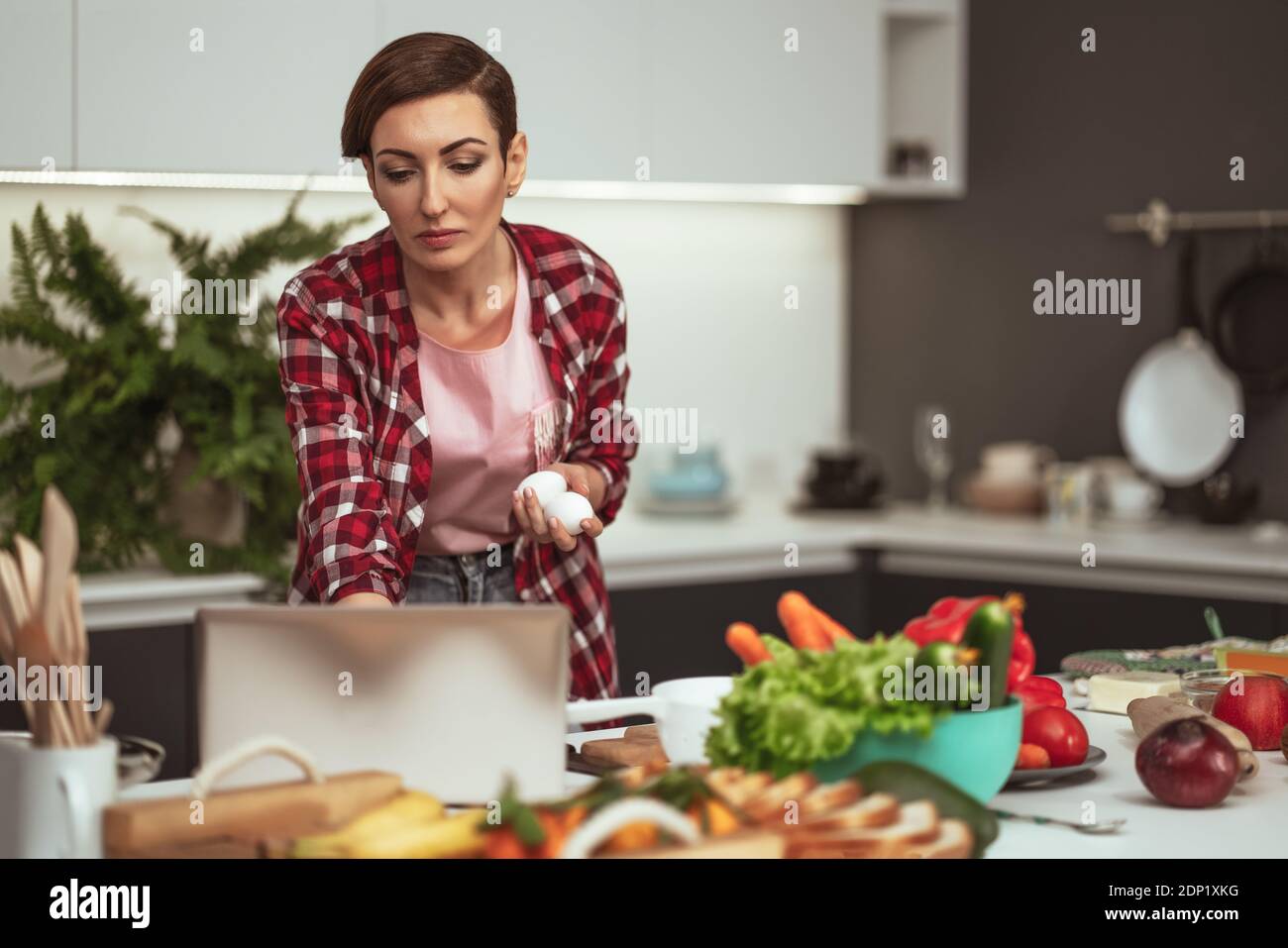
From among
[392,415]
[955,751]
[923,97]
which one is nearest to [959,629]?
[955,751]

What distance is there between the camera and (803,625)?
1397 mm

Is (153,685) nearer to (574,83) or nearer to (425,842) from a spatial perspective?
(574,83)

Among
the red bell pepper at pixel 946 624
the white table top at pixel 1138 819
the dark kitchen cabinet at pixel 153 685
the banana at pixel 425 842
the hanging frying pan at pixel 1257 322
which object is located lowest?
the dark kitchen cabinet at pixel 153 685

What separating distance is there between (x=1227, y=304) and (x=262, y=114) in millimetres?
2108

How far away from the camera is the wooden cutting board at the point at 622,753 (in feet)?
4.99

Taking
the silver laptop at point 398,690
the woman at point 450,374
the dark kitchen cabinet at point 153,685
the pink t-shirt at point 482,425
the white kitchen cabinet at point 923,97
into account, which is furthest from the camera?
the white kitchen cabinet at point 923,97

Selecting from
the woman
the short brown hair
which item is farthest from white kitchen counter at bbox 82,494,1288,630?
the short brown hair

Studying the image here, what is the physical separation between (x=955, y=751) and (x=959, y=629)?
0.39 feet

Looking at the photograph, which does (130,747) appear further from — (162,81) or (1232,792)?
(162,81)

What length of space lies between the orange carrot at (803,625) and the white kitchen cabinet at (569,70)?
7.42 feet

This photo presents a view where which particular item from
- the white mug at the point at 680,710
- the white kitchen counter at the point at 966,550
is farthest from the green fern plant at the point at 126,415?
the white mug at the point at 680,710

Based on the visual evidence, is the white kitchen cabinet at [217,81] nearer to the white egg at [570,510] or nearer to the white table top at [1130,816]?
the white egg at [570,510]

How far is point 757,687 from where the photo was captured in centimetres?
130

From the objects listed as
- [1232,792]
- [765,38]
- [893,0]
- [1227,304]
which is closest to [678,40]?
[765,38]
